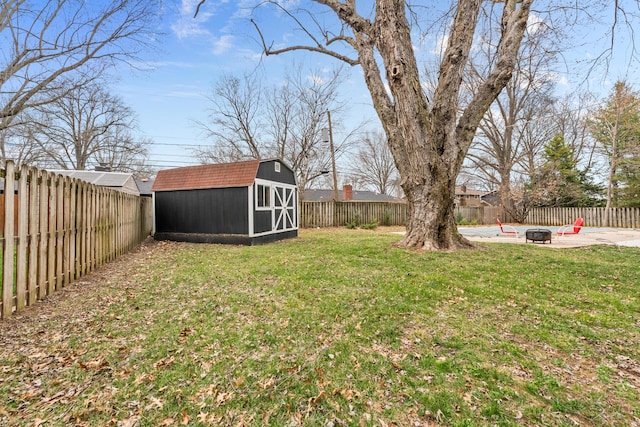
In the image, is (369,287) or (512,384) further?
(369,287)

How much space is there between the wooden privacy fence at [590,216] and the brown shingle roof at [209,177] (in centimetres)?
1920

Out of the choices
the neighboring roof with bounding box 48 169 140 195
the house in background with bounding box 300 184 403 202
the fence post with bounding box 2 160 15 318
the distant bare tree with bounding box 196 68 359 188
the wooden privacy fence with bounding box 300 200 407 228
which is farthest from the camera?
the house in background with bounding box 300 184 403 202

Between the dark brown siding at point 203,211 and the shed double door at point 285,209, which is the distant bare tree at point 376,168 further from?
the dark brown siding at point 203,211

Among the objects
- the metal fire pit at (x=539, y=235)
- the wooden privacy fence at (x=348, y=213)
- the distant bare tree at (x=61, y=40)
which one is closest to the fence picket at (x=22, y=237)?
the distant bare tree at (x=61, y=40)

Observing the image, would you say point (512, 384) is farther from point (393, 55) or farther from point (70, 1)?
point (70, 1)

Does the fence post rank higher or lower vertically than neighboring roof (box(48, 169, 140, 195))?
lower

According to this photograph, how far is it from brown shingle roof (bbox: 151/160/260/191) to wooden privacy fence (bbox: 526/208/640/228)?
1920 centimetres

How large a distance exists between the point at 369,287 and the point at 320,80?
57.8ft

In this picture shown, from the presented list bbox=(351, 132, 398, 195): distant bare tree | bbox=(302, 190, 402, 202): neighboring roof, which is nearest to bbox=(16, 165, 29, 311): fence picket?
bbox=(302, 190, 402, 202): neighboring roof

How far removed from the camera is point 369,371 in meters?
2.11

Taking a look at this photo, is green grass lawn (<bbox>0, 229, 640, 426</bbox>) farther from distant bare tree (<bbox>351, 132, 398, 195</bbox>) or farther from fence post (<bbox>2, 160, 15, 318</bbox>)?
distant bare tree (<bbox>351, 132, 398, 195</bbox>)

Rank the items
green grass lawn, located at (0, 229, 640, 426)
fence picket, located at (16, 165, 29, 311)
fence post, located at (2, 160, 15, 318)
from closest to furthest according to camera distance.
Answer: green grass lawn, located at (0, 229, 640, 426), fence post, located at (2, 160, 15, 318), fence picket, located at (16, 165, 29, 311)

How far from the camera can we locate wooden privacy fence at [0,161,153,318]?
117 inches

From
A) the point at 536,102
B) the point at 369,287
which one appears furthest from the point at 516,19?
the point at 536,102
